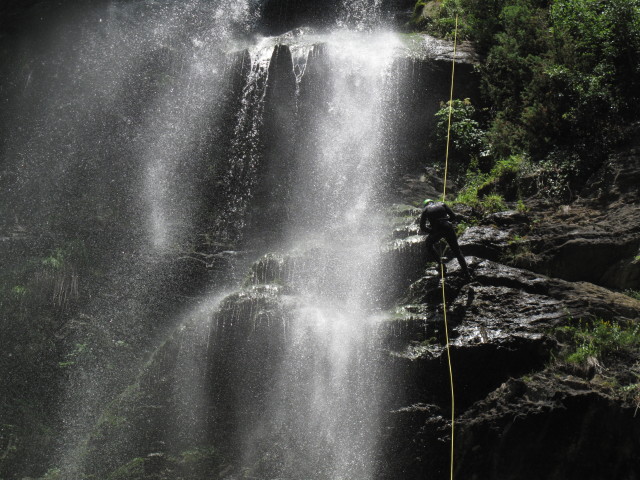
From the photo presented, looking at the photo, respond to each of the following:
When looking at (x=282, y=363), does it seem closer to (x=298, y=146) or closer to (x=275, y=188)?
(x=275, y=188)

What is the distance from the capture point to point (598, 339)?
792 cm

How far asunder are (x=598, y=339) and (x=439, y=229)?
10.0 ft

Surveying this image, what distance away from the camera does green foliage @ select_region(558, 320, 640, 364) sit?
779 centimetres

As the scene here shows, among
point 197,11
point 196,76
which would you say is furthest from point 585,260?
point 197,11

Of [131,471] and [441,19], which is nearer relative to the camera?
[131,471]

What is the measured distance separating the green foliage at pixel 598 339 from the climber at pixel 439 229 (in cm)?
200

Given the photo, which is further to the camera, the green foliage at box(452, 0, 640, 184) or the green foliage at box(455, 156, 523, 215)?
the green foliage at box(452, 0, 640, 184)

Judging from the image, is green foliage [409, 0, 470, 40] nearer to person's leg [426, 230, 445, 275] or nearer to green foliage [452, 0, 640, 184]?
green foliage [452, 0, 640, 184]

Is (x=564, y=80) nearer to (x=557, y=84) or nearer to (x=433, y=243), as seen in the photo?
(x=557, y=84)

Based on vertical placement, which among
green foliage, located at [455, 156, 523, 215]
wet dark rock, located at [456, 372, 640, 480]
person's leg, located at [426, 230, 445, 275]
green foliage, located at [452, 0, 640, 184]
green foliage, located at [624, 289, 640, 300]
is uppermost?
green foliage, located at [452, 0, 640, 184]

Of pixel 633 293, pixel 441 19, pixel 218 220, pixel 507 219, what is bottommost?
pixel 633 293

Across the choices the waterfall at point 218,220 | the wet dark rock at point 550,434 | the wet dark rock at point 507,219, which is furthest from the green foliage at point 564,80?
the wet dark rock at point 550,434

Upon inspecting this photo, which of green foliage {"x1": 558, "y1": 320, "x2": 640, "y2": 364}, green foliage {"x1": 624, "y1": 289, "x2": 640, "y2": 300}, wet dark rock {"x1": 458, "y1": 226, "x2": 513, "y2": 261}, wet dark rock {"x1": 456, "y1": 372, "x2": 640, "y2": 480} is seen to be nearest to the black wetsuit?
wet dark rock {"x1": 458, "y1": 226, "x2": 513, "y2": 261}

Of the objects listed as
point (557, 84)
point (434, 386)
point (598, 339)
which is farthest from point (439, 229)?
point (557, 84)
